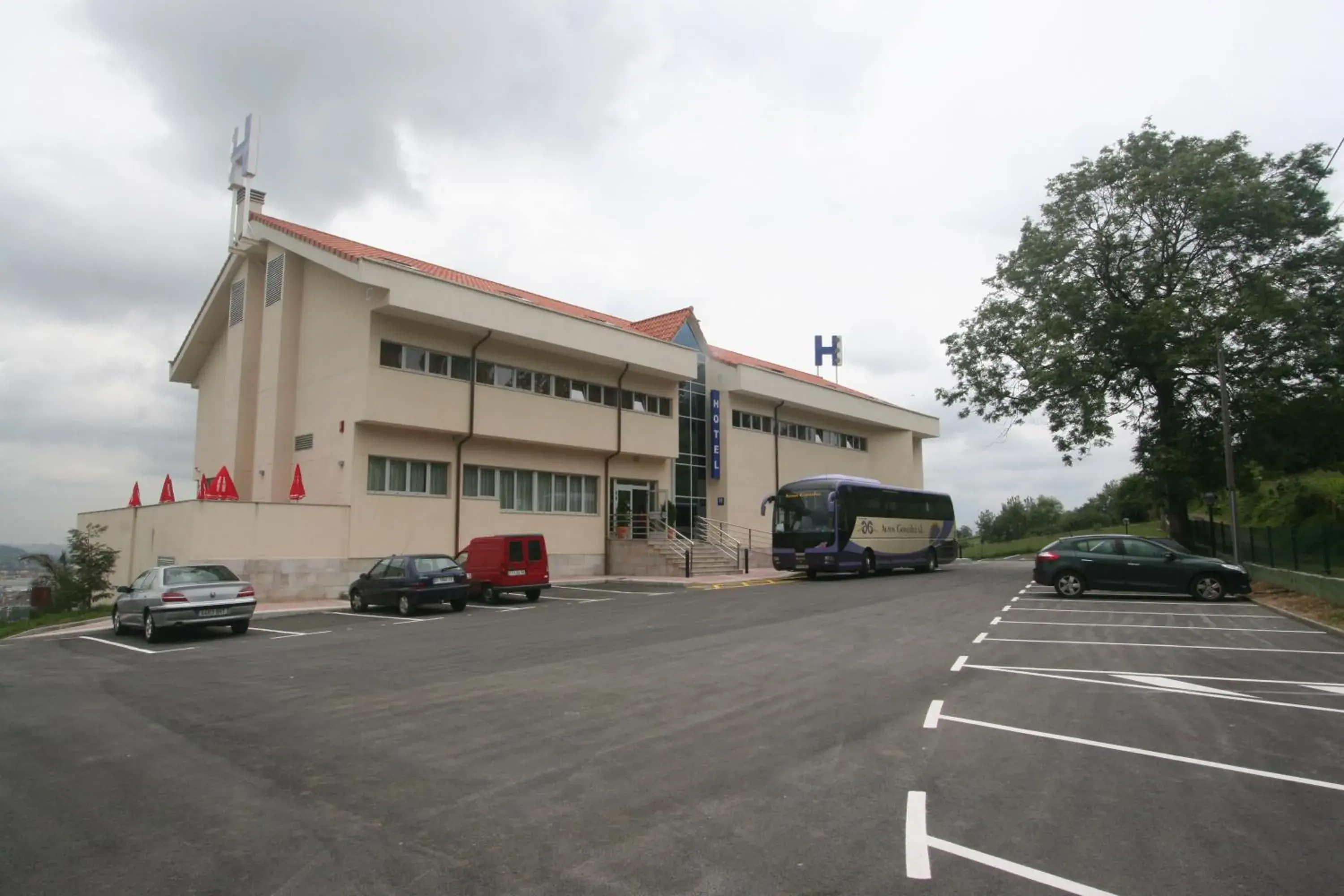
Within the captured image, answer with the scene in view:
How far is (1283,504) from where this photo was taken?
1351 inches

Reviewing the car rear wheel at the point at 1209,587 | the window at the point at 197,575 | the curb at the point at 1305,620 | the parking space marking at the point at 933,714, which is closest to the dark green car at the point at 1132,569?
the car rear wheel at the point at 1209,587

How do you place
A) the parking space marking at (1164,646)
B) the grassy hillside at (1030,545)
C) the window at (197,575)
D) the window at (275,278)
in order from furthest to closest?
the grassy hillside at (1030,545)
the window at (275,278)
the window at (197,575)
the parking space marking at (1164,646)

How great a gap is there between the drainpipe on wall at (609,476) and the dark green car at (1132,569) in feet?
51.1

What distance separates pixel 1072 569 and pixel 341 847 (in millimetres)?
20905

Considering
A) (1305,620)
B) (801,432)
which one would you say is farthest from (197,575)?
(801,432)

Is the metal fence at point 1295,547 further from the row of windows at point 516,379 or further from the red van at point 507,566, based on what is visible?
the row of windows at point 516,379

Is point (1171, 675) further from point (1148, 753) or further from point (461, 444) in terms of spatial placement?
point (461, 444)

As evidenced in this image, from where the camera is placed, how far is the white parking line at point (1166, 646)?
12.1 m

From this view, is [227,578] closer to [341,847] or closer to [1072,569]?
[341,847]

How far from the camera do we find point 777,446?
4188cm

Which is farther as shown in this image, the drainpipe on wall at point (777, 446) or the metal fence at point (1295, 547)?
the drainpipe on wall at point (777, 446)

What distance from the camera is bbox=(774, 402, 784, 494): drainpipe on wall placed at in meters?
41.6

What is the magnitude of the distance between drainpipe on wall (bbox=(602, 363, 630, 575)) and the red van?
9054 mm

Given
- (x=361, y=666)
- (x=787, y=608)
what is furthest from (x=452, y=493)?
(x=361, y=666)
